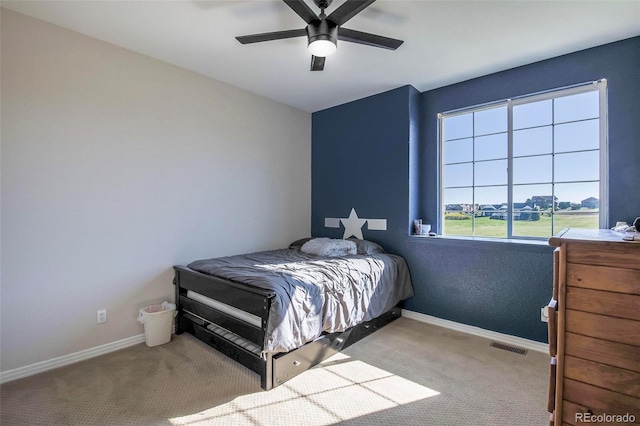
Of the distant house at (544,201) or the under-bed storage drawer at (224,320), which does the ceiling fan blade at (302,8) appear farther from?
the distant house at (544,201)

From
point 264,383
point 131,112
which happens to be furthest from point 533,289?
point 131,112

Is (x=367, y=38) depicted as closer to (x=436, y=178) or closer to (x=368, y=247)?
(x=436, y=178)

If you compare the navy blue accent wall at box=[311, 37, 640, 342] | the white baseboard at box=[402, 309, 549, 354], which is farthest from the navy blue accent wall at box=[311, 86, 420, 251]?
the white baseboard at box=[402, 309, 549, 354]

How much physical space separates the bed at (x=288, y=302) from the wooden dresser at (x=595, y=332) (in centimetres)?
138

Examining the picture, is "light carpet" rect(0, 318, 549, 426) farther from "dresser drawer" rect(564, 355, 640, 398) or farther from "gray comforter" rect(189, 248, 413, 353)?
"dresser drawer" rect(564, 355, 640, 398)

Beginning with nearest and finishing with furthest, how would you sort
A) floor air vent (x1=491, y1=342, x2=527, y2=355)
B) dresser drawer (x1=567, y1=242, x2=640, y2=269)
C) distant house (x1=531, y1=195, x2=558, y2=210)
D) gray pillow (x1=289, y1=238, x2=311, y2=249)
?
dresser drawer (x1=567, y1=242, x2=640, y2=269) < floor air vent (x1=491, y1=342, x2=527, y2=355) < distant house (x1=531, y1=195, x2=558, y2=210) < gray pillow (x1=289, y1=238, x2=311, y2=249)

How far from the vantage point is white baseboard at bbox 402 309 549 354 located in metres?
2.55

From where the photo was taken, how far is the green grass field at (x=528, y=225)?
256cm

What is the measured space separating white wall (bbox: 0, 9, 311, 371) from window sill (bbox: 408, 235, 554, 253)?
209 cm

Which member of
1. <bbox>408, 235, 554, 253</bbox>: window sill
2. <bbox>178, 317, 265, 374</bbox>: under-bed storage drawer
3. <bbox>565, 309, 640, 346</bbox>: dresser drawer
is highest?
<bbox>408, 235, 554, 253</bbox>: window sill

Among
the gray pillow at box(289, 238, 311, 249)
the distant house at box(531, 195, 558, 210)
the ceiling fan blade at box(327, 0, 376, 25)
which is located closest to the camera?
the ceiling fan blade at box(327, 0, 376, 25)

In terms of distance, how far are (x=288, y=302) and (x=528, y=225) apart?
2.42 meters

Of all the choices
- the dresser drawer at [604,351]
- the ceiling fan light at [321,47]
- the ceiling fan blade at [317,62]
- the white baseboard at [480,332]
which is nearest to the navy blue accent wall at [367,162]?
the white baseboard at [480,332]

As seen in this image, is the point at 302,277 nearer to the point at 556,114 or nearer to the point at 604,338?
the point at 604,338
